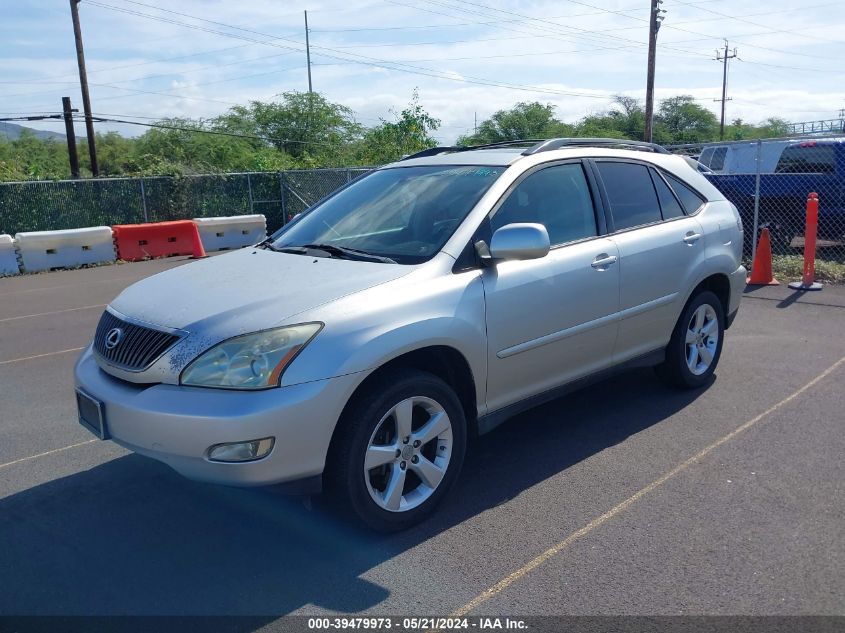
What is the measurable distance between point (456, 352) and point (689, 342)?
2451 mm

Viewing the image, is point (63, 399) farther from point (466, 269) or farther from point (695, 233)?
point (695, 233)

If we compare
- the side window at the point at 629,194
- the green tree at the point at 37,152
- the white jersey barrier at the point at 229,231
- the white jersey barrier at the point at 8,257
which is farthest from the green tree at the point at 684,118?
the side window at the point at 629,194

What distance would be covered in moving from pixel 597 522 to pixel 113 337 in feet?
8.34

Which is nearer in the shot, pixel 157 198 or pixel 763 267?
pixel 763 267

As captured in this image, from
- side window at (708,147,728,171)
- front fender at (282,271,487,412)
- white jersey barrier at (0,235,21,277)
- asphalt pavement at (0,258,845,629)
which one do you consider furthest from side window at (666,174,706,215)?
white jersey barrier at (0,235,21,277)

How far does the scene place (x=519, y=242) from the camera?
3.94 metres

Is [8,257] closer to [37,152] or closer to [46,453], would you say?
[46,453]

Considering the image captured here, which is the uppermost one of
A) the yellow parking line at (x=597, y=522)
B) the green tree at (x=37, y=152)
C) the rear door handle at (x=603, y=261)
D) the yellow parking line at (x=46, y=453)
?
the green tree at (x=37, y=152)

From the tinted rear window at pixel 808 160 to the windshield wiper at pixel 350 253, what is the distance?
10.9m

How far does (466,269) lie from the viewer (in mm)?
4035

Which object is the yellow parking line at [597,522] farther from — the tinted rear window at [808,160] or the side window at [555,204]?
the tinted rear window at [808,160]

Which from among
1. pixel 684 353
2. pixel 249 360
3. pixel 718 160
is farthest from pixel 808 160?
pixel 249 360

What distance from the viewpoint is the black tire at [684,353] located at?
548cm

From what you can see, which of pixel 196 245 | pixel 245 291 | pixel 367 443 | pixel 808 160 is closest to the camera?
pixel 367 443
